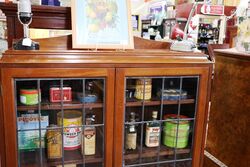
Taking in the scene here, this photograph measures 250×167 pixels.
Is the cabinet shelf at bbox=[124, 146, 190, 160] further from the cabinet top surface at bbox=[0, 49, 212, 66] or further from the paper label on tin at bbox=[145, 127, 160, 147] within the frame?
the cabinet top surface at bbox=[0, 49, 212, 66]

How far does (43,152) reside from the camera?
1.11m

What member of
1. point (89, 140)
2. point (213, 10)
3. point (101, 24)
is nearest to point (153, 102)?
point (89, 140)

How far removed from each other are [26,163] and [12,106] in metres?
0.28

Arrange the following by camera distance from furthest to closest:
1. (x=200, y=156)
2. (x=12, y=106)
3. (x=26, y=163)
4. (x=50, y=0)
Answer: (x=50, y=0) < (x=200, y=156) < (x=26, y=163) < (x=12, y=106)

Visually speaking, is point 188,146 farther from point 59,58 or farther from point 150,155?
point 59,58

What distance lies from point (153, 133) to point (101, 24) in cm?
61

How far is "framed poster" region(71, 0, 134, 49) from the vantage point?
118 cm

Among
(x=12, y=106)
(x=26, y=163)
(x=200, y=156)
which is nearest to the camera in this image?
(x=12, y=106)

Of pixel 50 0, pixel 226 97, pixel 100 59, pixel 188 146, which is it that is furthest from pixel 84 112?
pixel 226 97

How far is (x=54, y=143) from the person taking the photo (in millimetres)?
1106

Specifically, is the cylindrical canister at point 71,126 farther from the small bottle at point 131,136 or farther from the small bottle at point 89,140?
the small bottle at point 131,136

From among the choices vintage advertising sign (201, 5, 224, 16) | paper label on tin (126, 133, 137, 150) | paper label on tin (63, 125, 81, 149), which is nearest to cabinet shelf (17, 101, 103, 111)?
paper label on tin (63, 125, 81, 149)

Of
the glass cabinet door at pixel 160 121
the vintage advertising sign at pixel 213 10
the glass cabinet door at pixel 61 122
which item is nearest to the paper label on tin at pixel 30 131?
the glass cabinet door at pixel 61 122

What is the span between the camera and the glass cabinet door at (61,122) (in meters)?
1.03
